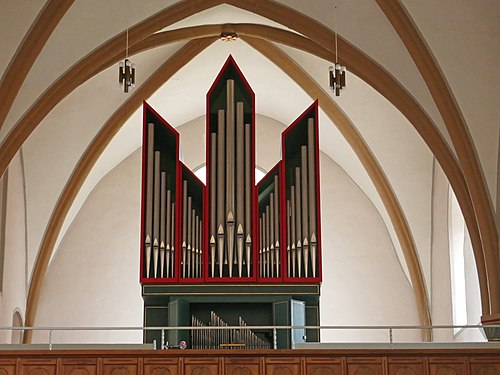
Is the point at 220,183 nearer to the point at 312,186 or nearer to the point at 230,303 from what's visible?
the point at 312,186

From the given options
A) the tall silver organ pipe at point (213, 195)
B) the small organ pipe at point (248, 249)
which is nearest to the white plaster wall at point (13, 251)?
the tall silver organ pipe at point (213, 195)

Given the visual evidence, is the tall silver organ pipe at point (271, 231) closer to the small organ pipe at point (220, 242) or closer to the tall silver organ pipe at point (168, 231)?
the small organ pipe at point (220, 242)

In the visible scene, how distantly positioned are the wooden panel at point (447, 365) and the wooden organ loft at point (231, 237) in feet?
9.05

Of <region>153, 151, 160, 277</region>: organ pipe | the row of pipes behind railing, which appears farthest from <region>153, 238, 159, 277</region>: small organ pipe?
the row of pipes behind railing

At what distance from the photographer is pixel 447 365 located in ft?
52.0

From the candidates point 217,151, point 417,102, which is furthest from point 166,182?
point 417,102

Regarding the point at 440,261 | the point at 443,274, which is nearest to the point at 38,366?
the point at 443,274

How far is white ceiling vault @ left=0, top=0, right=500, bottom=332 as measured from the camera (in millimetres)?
17750

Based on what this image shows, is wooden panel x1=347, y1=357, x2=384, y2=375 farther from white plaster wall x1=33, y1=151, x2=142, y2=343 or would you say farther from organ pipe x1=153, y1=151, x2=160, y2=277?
white plaster wall x1=33, y1=151, x2=142, y2=343

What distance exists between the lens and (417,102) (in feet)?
62.8

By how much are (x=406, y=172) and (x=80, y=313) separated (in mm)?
7625

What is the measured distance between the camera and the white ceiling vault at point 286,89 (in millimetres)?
17750

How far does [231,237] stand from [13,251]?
6092 millimetres

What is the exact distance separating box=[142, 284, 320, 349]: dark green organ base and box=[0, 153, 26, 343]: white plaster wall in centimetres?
471
